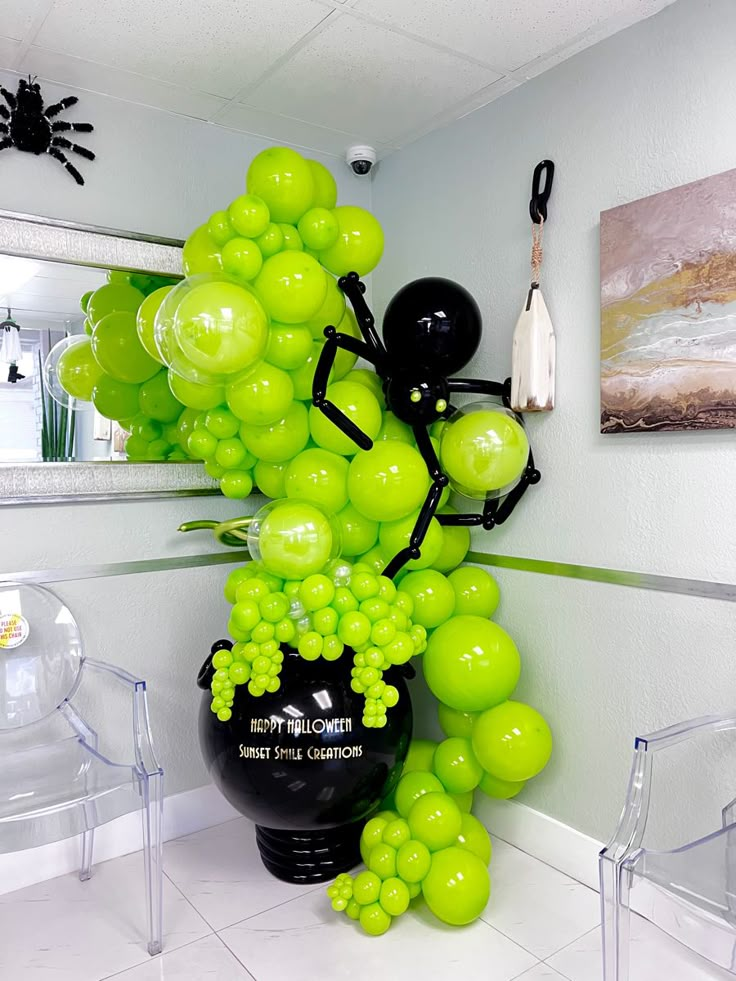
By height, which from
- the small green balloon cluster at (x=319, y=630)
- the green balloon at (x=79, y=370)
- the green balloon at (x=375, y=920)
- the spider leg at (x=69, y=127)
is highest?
the spider leg at (x=69, y=127)

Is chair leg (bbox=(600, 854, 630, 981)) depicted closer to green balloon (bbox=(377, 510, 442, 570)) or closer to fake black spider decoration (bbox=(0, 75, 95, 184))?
green balloon (bbox=(377, 510, 442, 570))

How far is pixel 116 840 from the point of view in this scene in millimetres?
2395

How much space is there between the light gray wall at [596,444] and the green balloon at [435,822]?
0.40 meters

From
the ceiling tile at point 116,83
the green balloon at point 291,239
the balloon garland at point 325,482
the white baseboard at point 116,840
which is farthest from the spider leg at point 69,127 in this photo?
Answer: the white baseboard at point 116,840

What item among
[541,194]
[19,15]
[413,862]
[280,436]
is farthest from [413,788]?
[19,15]

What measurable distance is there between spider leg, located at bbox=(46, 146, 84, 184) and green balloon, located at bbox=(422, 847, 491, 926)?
7.05 ft

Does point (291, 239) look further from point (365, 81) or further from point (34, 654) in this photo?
point (34, 654)

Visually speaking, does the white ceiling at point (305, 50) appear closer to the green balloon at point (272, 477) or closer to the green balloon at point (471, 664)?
the green balloon at point (272, 477)

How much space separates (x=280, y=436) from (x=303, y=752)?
2.71 ft

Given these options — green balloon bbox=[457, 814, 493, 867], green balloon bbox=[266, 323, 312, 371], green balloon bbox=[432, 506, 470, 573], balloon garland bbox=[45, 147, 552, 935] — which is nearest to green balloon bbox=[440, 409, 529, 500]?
balloon garland bbox=[45, 147, 552, 935]

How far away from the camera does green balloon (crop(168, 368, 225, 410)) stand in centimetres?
205

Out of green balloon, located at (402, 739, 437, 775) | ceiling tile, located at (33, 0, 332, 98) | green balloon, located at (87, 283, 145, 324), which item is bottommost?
green balloon, located at (402, 739, 437, 775)

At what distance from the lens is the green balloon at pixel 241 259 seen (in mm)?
1920

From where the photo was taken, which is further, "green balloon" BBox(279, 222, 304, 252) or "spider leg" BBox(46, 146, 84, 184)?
"spider leg" BBox(46, 146, 84, 184)
